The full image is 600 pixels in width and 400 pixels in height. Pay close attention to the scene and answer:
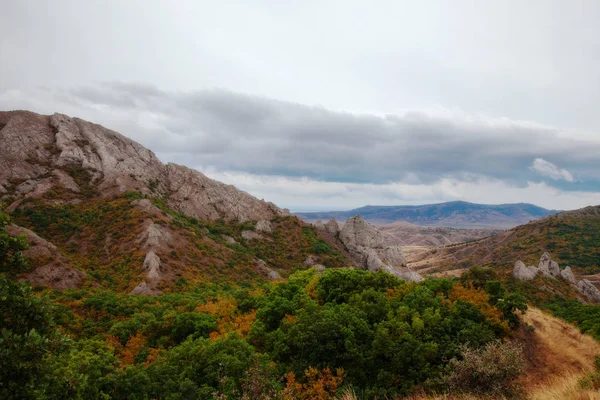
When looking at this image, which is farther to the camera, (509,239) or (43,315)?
(509,239)

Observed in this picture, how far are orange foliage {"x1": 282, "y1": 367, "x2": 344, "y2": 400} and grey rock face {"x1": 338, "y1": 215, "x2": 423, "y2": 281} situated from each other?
217 ft

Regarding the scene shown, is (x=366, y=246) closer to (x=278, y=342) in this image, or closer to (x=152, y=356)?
(x=278, y=342)

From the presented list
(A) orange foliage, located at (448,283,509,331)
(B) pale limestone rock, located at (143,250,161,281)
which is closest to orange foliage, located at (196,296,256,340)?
(A) orange foliage, located at (448,283,509,331)

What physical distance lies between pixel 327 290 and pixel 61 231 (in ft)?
171

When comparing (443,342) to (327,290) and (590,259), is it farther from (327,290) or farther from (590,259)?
(590,259)

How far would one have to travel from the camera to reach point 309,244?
80.8m

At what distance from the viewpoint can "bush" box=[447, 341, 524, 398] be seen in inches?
504

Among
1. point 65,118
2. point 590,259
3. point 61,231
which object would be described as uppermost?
point 65,118

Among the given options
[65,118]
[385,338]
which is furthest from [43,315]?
[65,118]

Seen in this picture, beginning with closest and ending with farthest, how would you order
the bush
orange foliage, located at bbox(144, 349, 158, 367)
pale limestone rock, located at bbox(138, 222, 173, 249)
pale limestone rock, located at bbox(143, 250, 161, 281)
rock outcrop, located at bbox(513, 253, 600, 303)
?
the bush < orange foliage, located at bbox(144, 349, 158, 367) < pale limestone rock, located at bbox(143, 250, 161, 281) < pale limestone rock, located at bbox(138, 222, 173, 249) < rock outcrop, located at bbox(513, 253, 600, 303)

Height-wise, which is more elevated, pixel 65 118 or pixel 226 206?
pixel 65 118

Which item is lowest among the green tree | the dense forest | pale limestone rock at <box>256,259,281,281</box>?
pale limestone rock at <box>256,259,281,281</box>

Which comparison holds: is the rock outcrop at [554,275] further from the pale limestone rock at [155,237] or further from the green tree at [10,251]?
the green tree at [10,251]

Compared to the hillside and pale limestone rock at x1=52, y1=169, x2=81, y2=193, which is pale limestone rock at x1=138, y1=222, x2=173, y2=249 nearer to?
pale limestone rock at x1=52, y1=169, x2=81, y2=193
